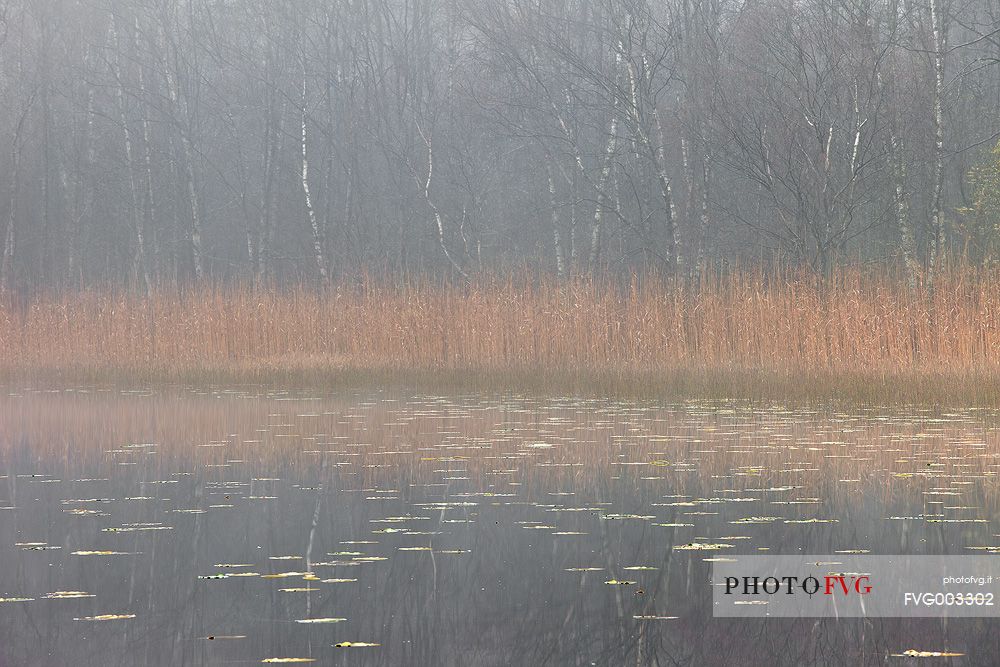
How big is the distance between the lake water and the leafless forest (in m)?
7.77

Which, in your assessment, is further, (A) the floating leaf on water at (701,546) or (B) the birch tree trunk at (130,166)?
(B) the birch tree trunk at (130,166)

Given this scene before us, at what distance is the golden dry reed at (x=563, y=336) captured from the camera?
43.0ft

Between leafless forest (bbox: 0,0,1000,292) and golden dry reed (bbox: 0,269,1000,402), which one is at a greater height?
leafless forest (bbox: 0,0,1000,292)

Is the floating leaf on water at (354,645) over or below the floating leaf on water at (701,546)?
below

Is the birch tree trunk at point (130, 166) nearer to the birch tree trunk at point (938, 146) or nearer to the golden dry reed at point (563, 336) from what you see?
the golden dry reed at point (563, 336)

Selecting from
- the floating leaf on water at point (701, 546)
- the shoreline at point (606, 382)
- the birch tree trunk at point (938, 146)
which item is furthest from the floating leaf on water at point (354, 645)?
the birch tree trunk at point (938, 146)

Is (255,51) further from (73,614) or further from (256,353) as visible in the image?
(73,614)

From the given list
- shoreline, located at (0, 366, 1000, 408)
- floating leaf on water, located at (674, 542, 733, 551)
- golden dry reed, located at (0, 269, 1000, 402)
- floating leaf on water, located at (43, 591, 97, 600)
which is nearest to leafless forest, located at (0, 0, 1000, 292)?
golden dry reed, located at (0, 269, 1000, 402)

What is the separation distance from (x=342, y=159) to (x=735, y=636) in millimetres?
26112

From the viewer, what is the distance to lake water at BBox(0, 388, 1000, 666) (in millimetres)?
4000

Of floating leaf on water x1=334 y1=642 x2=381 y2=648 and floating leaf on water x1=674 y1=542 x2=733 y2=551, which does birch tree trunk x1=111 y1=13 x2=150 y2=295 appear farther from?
floating leaf on water x1=334 y1=642 x2=381 y2=648

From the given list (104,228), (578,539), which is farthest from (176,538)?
(104,228)

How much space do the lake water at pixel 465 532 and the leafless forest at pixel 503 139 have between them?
7.77 meters

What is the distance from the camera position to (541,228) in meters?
26.3
